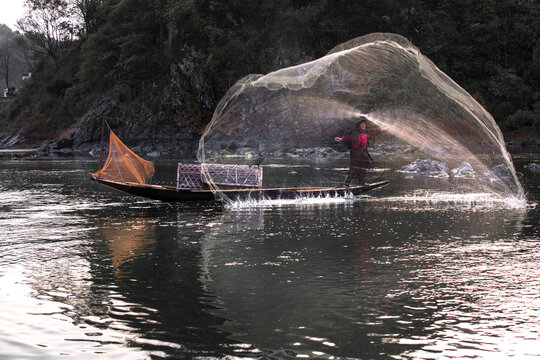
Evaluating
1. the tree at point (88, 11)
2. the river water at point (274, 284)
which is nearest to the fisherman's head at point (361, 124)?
the river water at point (274, 284)

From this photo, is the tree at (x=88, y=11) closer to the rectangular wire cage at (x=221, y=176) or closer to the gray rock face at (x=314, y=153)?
the gray rock face at (x=314, y=153)

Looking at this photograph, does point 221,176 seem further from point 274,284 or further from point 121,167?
point 274,284

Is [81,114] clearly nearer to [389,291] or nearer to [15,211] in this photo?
[15,211]

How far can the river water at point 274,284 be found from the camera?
25.2 ft

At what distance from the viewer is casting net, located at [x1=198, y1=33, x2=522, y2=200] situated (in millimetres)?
16062

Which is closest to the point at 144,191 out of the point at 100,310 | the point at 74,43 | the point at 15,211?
the point at 15,211

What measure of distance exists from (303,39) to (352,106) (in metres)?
54.5

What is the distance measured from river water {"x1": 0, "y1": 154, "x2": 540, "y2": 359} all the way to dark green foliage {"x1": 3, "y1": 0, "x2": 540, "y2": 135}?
49.8 metres

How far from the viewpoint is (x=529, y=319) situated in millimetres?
8344

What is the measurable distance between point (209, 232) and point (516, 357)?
974cm

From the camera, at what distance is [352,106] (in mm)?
18781

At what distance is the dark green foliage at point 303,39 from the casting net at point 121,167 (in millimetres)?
47933

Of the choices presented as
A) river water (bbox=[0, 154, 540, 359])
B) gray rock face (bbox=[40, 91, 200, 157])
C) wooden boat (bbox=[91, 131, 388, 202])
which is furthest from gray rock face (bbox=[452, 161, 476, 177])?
gray rock face (bbox=[40, 91, 200, 157])

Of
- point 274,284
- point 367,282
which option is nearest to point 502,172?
point 367,282
